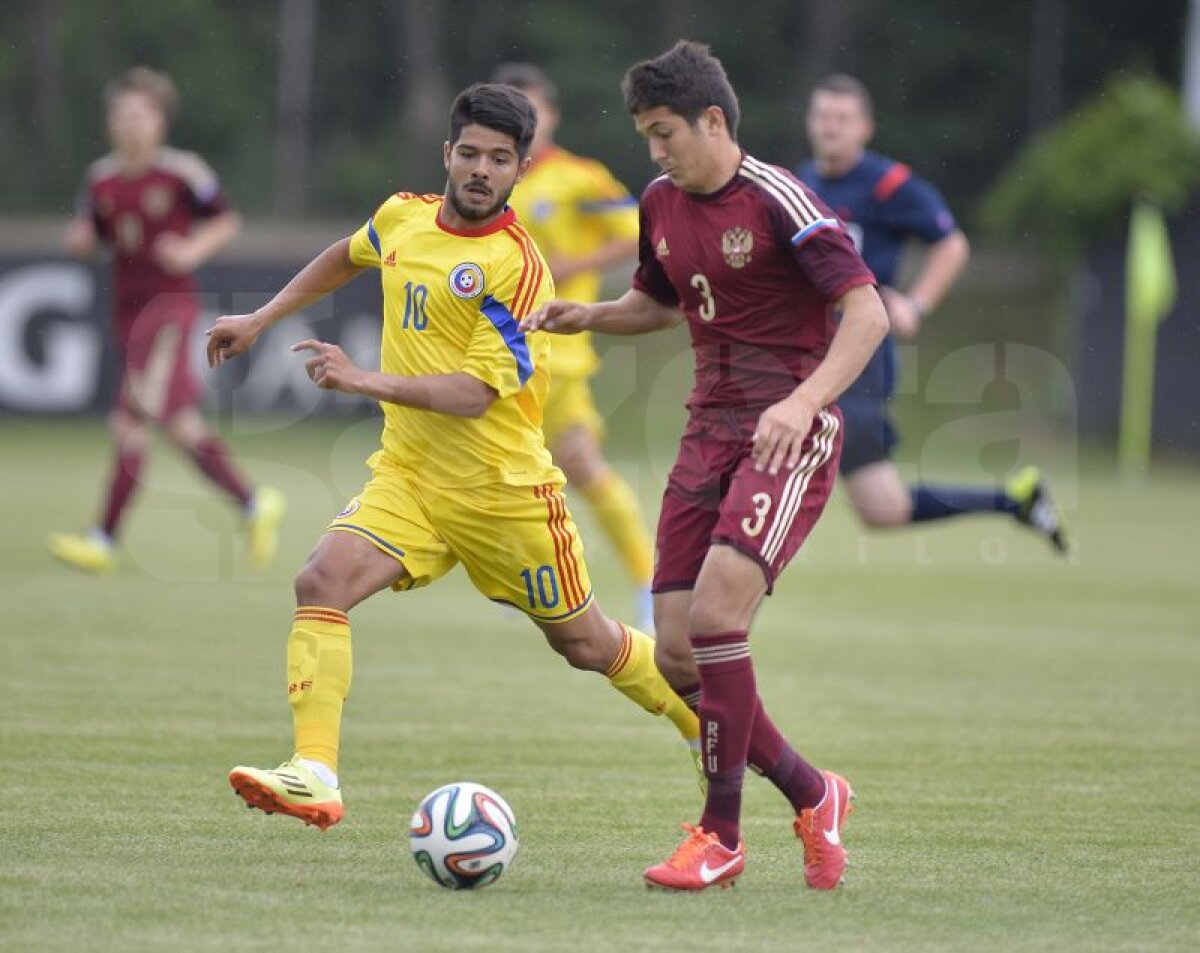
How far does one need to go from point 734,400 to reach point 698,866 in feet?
4.18

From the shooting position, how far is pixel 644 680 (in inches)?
233

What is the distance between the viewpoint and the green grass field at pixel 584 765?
463cm

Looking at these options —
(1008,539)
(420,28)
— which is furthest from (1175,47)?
(1008,539)

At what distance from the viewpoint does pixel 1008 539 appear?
1511 cm

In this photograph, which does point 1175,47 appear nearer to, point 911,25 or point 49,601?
point 911,25

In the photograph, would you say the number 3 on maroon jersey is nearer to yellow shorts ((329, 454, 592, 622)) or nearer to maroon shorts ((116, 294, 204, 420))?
yellow shorts ((329, 454, 592, 622))

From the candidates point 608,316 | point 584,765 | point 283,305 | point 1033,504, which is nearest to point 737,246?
point 608,316

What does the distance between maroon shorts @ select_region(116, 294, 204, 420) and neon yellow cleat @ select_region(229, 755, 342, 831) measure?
6921mm

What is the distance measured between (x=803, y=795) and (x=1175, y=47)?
1165 inches

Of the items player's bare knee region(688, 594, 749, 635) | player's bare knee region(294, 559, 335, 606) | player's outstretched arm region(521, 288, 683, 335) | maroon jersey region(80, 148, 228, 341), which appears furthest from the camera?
maroon jersey region(80, 148, 228, 341)

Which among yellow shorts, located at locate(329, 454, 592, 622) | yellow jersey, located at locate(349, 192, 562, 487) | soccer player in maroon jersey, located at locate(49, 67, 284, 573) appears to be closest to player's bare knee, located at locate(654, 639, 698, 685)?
yellow shorts, located at locate(329, 454, 592, 622)

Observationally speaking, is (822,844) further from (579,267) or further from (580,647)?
(579,267)

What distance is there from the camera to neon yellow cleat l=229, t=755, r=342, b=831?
4973mm

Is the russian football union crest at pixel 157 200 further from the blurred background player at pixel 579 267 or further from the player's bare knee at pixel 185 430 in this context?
the blurred background player at pixel 579 267
